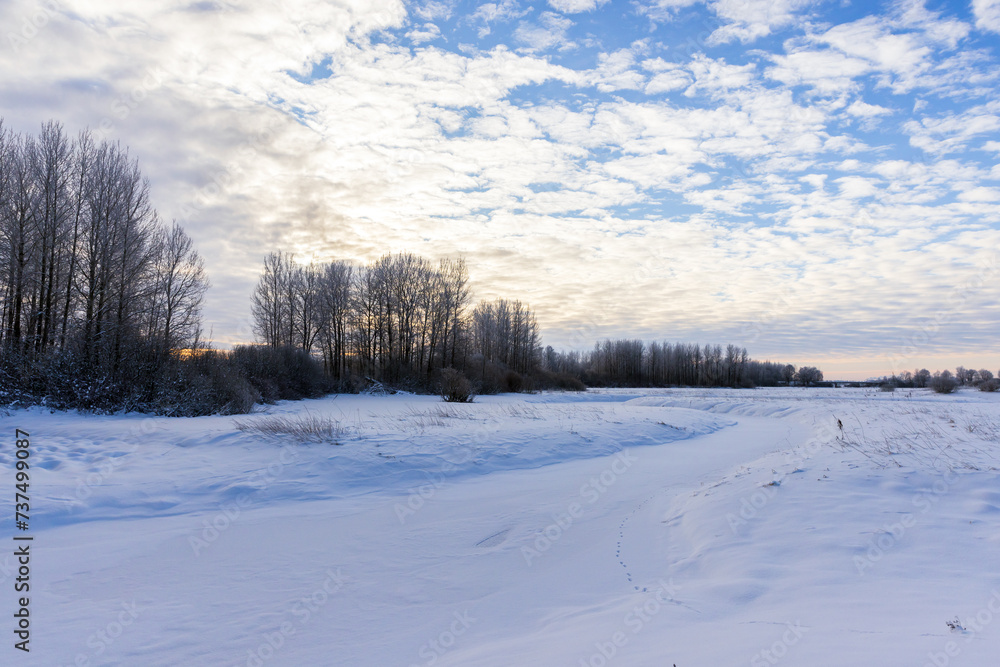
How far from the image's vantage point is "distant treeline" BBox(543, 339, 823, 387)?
91375 mm

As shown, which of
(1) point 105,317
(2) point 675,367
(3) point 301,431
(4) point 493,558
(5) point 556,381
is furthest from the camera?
(2) point 675,367

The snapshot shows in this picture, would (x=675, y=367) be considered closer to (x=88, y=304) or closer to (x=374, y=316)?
(x=374, y=316)

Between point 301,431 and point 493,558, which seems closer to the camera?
point 493,558

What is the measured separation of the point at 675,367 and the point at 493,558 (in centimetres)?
9764

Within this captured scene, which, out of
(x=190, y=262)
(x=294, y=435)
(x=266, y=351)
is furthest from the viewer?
(x=190, y=262)

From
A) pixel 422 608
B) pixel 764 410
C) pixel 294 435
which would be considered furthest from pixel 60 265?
pixel 764 410

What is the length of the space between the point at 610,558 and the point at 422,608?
2.14m

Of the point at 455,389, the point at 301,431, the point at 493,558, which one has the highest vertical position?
the point at 455,389

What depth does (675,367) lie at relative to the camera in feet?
317

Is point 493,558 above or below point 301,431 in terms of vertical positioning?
below

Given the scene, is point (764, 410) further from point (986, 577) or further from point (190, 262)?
point (190, 262)

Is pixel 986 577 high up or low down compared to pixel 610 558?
up

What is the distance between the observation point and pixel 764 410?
27000 mm

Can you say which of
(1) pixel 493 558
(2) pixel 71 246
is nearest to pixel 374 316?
(2) pixel 71 246
